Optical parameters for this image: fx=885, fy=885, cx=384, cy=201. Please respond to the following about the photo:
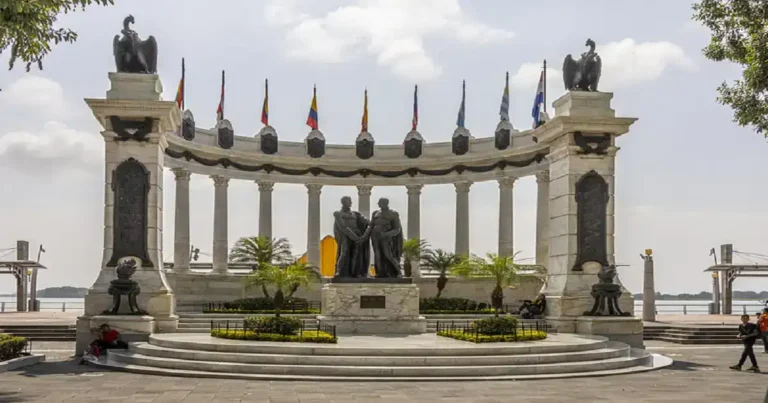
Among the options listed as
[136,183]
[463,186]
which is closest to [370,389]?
[136,183]

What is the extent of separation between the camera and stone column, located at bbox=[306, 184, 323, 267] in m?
62.1

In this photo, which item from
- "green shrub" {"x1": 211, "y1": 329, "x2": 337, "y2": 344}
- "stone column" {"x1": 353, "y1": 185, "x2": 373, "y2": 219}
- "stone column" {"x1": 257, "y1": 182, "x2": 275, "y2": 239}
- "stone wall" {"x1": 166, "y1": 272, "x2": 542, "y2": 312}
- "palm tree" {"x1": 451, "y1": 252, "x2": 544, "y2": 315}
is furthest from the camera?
"stone column" {"x1": 353, "y1": 185, "x2": 373, "y2": 219}

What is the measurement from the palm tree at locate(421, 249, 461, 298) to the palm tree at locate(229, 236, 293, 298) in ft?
31.3

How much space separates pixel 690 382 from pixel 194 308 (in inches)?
1401

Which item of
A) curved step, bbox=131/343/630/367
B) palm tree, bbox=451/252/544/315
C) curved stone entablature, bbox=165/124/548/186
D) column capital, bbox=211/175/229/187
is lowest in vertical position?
curved step, bbox=131/343/630/367

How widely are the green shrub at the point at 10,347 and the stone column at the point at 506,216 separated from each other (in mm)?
37028

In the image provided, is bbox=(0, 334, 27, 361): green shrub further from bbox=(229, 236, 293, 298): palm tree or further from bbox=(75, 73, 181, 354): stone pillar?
bbox=(229, 236, 293, 298): palm tree

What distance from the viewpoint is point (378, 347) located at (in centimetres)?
2672

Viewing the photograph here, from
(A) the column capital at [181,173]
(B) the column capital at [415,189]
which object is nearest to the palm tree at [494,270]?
(B) the column capital at [415,189]

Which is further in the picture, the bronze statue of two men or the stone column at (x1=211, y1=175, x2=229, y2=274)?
the stone column at (x1=211, y1=175, x2=229, y2=274)

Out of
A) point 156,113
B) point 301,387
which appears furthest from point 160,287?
point 301,387

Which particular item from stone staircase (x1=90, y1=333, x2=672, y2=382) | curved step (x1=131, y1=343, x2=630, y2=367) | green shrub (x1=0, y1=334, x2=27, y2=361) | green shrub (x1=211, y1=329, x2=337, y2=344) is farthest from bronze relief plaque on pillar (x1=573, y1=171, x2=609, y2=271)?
green shrub (x1=0, y1=334, x2=27, y2=361)

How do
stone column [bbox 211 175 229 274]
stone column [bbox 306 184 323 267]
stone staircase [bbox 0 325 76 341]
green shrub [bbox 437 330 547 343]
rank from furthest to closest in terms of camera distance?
stone column [bbox 306 184 323 267], stone column [bbox 211 175 229 274], stone staircase [bbox 0 325 76 341], green shrub [bbox 437 330 547 343]

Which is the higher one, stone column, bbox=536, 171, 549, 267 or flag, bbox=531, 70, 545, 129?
flag, bbox=531, 70, 545, 129
